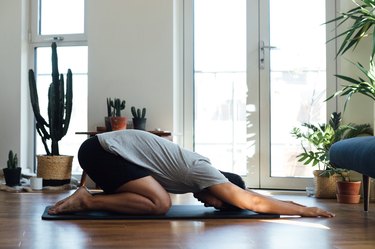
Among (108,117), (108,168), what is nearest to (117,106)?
(108,117)

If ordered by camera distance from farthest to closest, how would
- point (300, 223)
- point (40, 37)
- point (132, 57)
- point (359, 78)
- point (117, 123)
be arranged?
point (40, 37) < point (132, 57) < point (117, 123) < point (359, 78) < point (300, 223)

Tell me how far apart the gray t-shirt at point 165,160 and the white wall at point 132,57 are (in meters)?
1.66

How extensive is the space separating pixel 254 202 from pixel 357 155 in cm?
59

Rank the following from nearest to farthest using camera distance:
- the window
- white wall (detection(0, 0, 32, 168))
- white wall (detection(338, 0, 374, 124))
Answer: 1. white wall (detection(338, 0, 374, 124))
2. white wall (detection(0, 0, 32, 168))
3. the window

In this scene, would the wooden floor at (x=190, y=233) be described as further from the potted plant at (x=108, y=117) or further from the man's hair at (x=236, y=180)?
the potted plant at (x=108, y=117)

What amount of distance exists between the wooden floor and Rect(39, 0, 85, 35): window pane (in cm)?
237

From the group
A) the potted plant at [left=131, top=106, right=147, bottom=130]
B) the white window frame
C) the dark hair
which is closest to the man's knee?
the dark hair

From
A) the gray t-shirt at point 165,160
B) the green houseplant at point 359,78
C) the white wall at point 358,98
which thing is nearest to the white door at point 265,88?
the white wall at point 358,98

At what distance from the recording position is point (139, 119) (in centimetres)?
387

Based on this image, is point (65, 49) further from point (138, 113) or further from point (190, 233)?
point (190, 233)

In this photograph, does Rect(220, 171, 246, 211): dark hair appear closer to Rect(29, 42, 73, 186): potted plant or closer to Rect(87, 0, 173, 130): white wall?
Rect(87, 0, 173, 130): white wall

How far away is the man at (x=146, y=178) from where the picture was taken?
7.68ft

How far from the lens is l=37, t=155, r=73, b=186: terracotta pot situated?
392 cm

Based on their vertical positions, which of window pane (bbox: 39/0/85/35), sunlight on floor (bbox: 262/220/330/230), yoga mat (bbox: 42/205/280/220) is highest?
window pane (bbox: 39/0/85/35)
